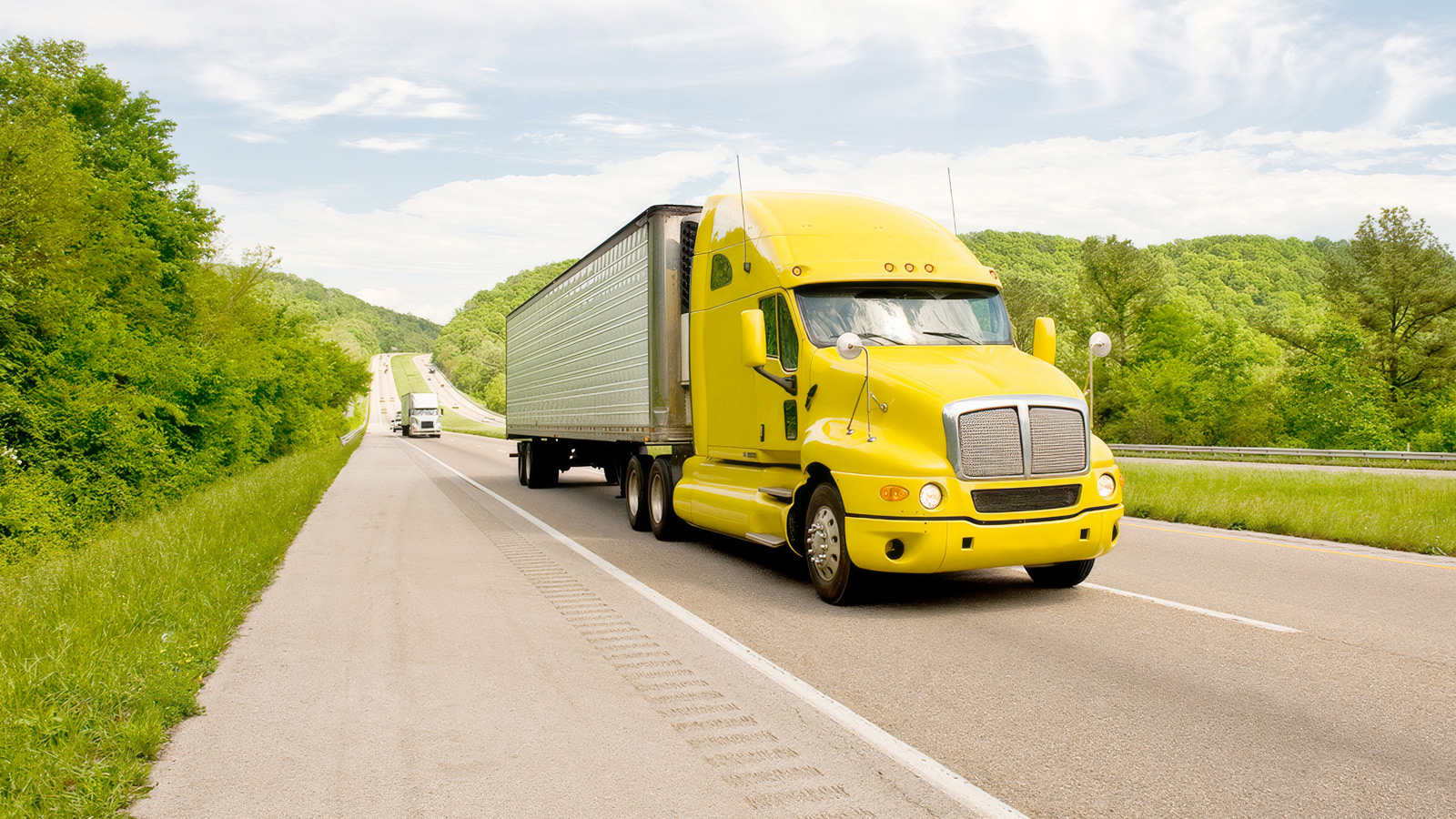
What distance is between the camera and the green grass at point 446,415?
77.6 metres

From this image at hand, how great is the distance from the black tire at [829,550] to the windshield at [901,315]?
55.4 inches

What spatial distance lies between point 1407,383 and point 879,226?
151ft

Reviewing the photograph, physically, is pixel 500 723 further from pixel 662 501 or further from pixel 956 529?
pixel 662 501

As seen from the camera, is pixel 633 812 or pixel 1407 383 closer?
pixel 633 812

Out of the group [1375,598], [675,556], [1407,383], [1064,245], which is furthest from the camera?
[1064,245]

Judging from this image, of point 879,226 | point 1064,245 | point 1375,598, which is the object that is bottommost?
point 1375,598

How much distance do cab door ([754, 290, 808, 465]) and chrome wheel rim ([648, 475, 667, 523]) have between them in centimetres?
292

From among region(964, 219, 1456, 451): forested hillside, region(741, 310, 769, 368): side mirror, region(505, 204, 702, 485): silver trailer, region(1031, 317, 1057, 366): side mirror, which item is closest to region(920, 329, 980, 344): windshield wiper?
region(1031, 317, 1057, 366): side mirror

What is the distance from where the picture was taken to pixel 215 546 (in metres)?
9.80

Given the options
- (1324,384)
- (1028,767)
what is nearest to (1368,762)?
(1028,767)

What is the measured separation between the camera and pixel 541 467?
20.3 m

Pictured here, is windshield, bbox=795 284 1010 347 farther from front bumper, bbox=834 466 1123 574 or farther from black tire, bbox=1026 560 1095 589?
black tire, bbox=1026 560 1095 589

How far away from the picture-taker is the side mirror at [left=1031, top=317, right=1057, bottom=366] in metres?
8.87

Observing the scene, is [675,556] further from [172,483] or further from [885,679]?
[172,483]
